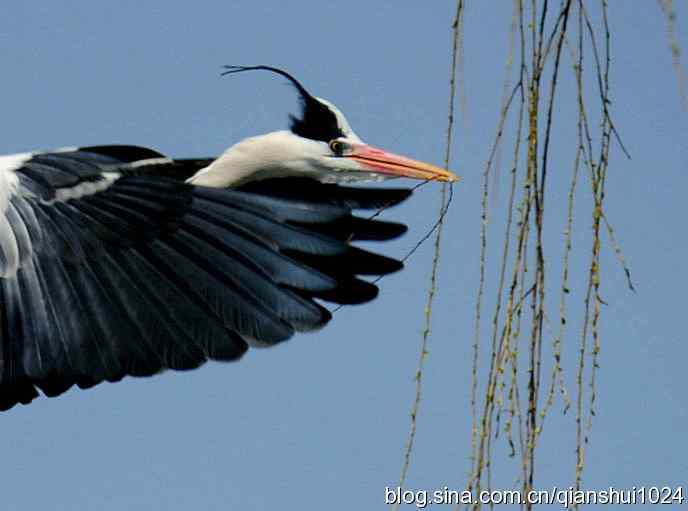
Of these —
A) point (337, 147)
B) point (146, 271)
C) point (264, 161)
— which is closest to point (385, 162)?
point (337, 147)

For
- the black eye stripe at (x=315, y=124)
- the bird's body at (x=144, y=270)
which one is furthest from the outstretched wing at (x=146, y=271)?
the black eye stripe at (x=315, y=124)

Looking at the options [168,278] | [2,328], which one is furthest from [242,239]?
[2,328]

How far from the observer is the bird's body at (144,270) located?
243 centimetres

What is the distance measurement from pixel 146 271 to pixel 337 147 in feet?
2.42

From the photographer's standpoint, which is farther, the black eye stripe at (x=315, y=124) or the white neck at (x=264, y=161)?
the black eye stripe at (x=315, y=124)

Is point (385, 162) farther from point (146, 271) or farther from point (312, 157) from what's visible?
point (146, 271)

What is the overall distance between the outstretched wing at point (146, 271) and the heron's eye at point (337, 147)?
35cm

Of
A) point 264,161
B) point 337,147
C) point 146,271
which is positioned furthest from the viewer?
point 337,147

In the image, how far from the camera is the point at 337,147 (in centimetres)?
303

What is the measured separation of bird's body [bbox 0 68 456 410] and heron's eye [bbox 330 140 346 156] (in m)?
0.32

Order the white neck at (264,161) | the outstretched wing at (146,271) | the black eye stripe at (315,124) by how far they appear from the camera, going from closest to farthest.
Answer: the outstretched wing at (146,271)
the white neck at (264,161)
the black eye stripe at (315,124)

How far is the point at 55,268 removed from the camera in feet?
8.44

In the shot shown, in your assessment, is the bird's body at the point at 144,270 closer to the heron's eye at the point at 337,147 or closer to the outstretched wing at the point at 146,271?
the outstretched wing at the point at 146,271

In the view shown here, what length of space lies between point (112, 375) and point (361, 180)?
955 mm
